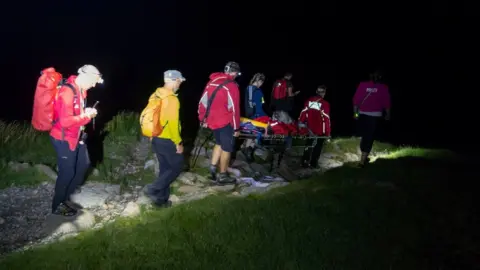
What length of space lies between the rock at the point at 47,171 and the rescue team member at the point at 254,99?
168 inches

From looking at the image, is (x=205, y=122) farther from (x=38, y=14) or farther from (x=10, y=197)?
(x=38, y=14)

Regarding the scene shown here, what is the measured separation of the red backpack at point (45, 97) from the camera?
18.5 ft

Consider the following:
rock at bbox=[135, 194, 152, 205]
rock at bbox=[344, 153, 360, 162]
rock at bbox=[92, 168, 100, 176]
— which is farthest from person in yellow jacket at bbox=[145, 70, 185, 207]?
rock at bbox=[344, 153, 360, 162]

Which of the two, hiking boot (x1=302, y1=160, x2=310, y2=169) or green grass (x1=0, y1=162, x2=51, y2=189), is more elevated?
green grass (x1=0, y1=162, x2=51, y2=189)

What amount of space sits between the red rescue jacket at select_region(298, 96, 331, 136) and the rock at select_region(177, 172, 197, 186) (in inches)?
118

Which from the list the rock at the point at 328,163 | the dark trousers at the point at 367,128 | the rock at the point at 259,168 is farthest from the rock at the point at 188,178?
the rock at the point at 328,163

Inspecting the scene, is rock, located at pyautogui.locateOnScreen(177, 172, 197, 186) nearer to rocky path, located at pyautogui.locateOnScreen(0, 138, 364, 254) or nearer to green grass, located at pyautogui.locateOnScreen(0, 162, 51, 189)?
rocky path, located at pyautogui.locateOnScreen(0, 138, 364, 254)

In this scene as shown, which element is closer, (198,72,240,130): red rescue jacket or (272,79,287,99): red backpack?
(198,72,240,130): red rescue jacket

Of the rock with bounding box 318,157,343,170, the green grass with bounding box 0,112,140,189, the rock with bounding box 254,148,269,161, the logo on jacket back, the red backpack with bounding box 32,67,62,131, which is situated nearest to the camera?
the red backpack with bounding box 32,67,62,131

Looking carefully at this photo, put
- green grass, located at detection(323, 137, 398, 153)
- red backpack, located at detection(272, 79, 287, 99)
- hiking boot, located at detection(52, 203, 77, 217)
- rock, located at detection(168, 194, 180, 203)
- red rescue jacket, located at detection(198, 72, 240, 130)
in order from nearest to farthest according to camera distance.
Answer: hiking boot, located at detection(52, 203, 77, 217), rock, located at detection(168, 194, 180, 203), red rescue jacket, located at detection(198, 72, 240, 130), red backpack, located at detection(272, 79, 287, 99), green grass, located at detection(323, 137, 398, 153)

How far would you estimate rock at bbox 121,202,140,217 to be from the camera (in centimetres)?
634

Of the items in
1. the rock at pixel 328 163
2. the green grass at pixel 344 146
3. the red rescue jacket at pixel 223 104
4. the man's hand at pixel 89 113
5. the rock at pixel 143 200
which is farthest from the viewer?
the green grass at pixel 344 146

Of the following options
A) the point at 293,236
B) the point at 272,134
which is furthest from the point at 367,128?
the point at 293,236

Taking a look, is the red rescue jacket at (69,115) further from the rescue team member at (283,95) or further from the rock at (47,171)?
the rescue team member at (283,95)
